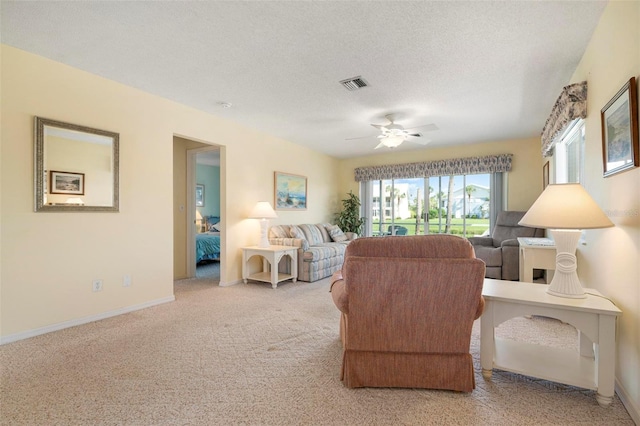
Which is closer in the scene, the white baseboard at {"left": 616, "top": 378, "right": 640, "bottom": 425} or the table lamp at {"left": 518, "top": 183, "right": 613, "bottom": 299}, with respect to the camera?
the white baseboard at {"left": 616, "top": 378, "right": 640, "bottom": 425}

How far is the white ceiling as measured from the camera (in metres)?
2.05

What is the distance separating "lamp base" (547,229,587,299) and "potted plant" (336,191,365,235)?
493 cm

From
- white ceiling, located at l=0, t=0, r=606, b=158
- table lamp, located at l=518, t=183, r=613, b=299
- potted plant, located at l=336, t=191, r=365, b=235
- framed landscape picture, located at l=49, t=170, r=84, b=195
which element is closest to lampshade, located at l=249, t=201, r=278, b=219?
white ceiling, located at l=0, t=0, r=606, b=158

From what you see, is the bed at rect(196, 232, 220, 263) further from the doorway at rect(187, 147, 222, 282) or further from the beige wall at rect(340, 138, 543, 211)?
the beige wall at rect(340, 138, 543, 211)

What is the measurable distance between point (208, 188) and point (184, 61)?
6432 mm

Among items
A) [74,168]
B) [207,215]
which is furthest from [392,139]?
[207,215]

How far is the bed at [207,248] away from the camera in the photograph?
19.4 ft

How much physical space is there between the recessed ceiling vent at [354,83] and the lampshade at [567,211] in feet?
6.41

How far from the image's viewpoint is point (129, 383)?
1.89 m

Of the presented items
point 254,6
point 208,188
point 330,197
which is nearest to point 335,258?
point 330,197

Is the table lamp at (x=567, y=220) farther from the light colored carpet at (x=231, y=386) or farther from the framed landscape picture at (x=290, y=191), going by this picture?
the framed landscape picture at (x=290, y=191)

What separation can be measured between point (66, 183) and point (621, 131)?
4256 mm

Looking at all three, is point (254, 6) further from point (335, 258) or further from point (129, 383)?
point (335, 258)

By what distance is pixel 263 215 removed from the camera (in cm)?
466
